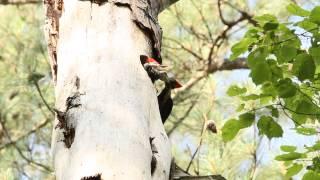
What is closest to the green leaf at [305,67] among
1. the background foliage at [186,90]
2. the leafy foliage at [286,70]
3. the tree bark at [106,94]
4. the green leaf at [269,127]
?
the leafy foliage at [286,70]

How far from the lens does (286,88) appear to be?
915mm

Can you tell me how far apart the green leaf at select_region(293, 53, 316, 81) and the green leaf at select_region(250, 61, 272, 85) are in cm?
5

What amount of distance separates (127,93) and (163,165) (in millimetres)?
87

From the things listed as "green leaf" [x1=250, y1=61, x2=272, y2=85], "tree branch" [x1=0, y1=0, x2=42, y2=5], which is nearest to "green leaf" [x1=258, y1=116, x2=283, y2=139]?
"green leaf" [x1=250, y1=61, x2=272, y2=85]

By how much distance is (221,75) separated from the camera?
2.52 m

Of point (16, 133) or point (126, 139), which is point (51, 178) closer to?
point (16, 133)

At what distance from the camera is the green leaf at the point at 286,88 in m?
0.91

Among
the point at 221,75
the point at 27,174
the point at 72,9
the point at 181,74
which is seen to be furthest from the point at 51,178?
the point at 72,9

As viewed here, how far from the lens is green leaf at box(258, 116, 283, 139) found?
97 cm

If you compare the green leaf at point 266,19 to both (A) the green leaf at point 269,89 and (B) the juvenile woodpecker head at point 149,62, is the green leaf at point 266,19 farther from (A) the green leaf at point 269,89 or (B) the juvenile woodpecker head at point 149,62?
(B) the juvenile woodpecker head at point 149,62

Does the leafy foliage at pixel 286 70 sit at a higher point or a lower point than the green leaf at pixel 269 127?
higher

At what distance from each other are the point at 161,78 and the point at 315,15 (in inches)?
12.5

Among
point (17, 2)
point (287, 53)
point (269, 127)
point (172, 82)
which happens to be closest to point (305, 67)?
point (287, 53)

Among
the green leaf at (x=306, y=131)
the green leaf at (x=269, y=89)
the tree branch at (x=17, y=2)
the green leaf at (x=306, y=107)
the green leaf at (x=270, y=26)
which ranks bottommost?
the green leaf at (x=306, y=131)
